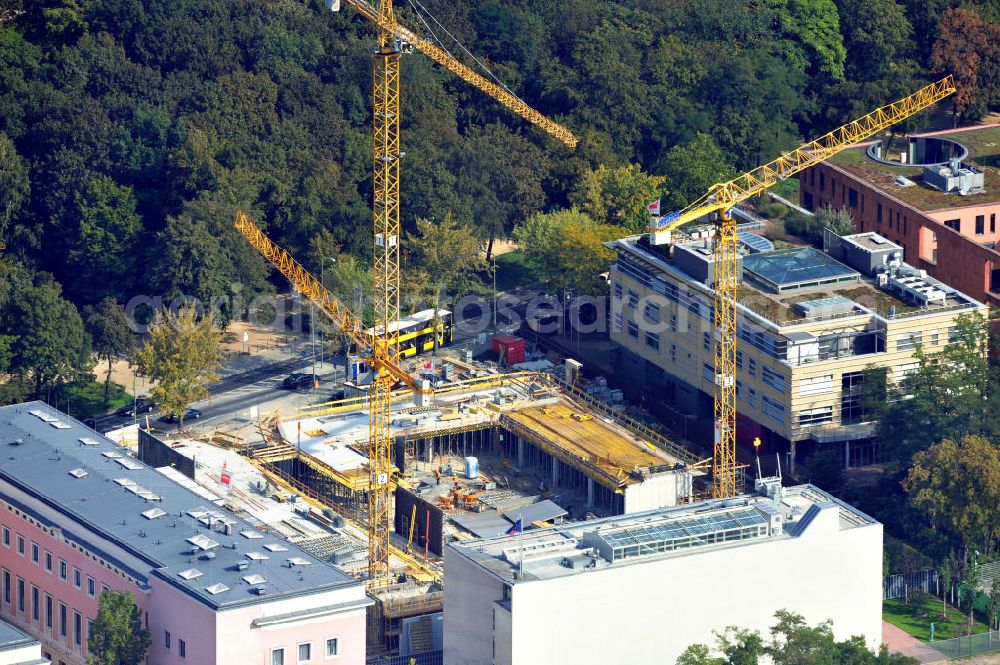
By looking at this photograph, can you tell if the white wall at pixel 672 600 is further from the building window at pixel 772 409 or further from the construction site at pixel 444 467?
the building window at pixel 772 409

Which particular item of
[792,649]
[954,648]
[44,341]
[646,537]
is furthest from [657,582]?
[44,341]

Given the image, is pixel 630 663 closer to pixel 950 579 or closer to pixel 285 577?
pixel 285 577

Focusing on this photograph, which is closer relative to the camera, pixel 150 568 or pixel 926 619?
pixel 150 568

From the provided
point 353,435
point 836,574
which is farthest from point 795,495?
point 353,435

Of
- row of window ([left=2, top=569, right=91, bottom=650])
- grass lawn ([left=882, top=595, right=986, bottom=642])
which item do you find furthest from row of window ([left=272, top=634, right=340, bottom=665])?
grass lawn ([left=882, top=595, right=986, bottom=642])

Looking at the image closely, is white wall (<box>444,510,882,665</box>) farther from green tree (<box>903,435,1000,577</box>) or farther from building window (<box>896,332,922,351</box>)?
building window (<box>896,332,922,351</box>)

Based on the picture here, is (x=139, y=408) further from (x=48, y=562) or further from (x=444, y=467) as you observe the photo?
(x=48, y=562)
